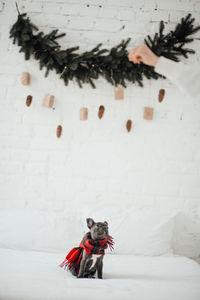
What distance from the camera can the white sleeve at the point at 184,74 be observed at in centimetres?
133

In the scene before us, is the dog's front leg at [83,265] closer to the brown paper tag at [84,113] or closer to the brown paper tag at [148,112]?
the brown paper tag at [84,113]

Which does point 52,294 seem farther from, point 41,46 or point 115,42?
point 115,42

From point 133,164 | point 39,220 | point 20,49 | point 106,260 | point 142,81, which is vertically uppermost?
point 20,49

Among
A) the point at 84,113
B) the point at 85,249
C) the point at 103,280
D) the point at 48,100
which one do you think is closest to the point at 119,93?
the point at 84,113

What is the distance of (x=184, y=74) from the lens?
1.33 meters

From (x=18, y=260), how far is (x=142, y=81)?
1.58 m

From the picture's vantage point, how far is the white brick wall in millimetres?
2164

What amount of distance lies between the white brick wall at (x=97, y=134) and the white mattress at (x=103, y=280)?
58 centimetres

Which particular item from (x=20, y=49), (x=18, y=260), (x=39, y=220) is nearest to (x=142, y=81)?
(x=20, y=49)

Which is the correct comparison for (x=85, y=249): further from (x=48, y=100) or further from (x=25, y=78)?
(x=25, y=78)

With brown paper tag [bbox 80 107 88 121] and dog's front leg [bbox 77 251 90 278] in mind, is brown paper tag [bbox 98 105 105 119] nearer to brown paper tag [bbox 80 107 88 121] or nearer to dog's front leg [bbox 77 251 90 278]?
brown paper tag [bbox 80 107 88 121]

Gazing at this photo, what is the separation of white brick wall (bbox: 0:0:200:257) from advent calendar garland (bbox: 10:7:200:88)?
0.10 meters

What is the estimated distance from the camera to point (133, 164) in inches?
86.2

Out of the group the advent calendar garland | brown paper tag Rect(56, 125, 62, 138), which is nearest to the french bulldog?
brown paper tag Rect(56, 125, 62, 138)
